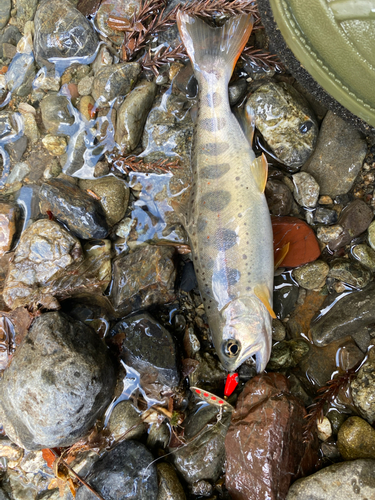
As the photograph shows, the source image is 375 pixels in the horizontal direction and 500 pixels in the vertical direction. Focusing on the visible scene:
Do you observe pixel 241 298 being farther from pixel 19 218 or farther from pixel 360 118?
pixel 19 218

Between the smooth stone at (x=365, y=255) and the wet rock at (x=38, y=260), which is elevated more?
the wet rock at (x=38, y=260)

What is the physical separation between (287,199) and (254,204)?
69 cm

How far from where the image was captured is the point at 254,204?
3.84 metres

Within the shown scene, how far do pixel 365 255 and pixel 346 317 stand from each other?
78cm

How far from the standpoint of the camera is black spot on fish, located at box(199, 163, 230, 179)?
12.7 feet

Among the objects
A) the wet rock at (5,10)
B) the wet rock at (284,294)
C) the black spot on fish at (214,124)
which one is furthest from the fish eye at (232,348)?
the wet rock at (5,10)

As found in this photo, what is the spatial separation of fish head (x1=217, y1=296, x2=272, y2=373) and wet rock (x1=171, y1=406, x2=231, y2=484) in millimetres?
918

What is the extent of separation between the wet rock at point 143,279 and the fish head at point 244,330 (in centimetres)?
88

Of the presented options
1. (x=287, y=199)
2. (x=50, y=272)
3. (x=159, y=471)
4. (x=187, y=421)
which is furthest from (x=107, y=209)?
(x=159, y=471)

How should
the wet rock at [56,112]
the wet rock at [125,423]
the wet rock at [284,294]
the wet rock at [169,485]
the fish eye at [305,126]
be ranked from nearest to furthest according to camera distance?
the wet rock at [169,485] → the fish eye at [305,126] → the wet rock at [125,423] → the wet rock at [284,294] → the wet rock at [56,112]

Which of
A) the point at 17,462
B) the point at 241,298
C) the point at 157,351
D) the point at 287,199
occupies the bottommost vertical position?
the point at 17,462

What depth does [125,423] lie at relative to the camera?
422 cm

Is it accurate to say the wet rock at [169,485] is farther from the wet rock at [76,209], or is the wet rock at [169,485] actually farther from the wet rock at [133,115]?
the wet rock at [133,115]

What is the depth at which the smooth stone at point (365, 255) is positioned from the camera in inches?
162
